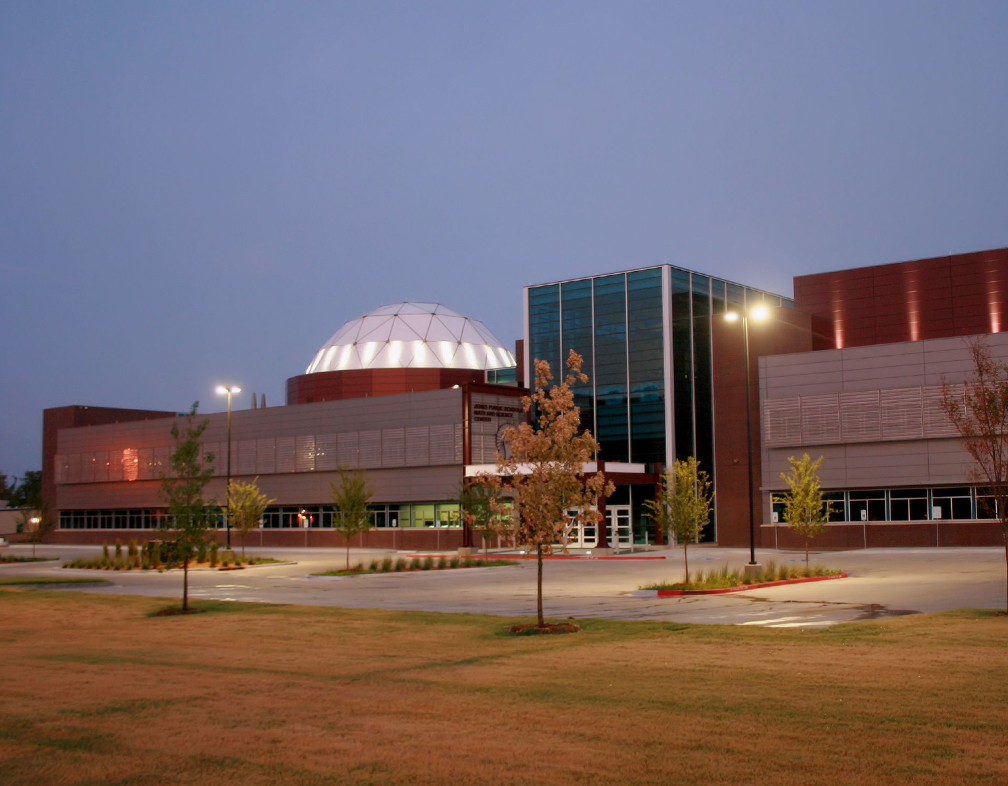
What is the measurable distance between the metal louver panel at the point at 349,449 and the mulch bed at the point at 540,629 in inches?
1992

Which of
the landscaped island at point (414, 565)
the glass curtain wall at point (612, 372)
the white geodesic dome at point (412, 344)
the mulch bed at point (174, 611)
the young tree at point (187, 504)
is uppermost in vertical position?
the white geodesic dome at point (412, 344)

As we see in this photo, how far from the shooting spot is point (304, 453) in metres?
70.8

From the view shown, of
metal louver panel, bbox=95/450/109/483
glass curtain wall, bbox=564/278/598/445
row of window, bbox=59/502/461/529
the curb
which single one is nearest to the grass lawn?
the curb

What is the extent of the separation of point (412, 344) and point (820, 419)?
44907mm

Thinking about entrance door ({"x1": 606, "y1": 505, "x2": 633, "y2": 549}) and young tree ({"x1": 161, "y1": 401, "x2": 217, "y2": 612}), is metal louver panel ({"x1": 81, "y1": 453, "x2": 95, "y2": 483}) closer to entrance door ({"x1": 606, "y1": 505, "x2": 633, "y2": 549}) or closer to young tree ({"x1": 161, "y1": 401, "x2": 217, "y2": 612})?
entrance door ({"x1": 606, "y1": 505, "x2": 633, "y2": 549})

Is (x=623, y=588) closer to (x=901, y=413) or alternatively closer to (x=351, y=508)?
(x=351, y=508)

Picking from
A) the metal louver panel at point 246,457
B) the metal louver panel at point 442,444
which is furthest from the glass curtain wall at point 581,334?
the metal louver panel at point 246,457

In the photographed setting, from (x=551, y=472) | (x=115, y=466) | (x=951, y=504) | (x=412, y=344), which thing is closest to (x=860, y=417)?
(x=951, y=504)

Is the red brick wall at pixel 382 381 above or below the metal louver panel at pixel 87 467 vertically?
above

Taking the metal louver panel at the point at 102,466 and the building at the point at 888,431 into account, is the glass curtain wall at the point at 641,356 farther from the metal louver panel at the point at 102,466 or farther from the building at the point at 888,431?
the metal louver panel at the point at 102,466

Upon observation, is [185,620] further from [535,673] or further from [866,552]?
[866,552]

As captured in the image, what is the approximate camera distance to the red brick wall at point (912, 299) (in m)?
55.9

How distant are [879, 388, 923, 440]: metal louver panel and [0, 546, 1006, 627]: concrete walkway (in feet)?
19.0

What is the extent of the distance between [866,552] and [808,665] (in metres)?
34.5
